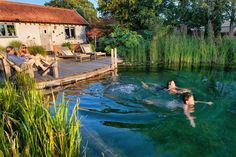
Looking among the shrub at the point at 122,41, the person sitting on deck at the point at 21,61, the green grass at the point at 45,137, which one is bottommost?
the green grass at the point at 45,137

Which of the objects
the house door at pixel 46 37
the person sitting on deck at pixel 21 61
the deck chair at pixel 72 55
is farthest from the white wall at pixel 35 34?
the person sitting on deck at pixel 21 61

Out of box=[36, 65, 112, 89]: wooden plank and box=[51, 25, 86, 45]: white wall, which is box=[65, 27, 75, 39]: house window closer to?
box=[51, 25, 86, 45]: white wall

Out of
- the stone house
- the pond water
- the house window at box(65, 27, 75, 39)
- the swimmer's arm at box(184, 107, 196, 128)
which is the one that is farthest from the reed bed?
the house window at box(65, 27, 75, 39)

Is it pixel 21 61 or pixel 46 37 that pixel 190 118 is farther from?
pixel 46 37

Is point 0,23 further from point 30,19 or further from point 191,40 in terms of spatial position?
point 191,40

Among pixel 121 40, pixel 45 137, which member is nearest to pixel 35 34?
pixel 121 40

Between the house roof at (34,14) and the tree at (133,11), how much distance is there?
12.4 feet

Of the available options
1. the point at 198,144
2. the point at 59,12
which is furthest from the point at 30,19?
the point at 198,144

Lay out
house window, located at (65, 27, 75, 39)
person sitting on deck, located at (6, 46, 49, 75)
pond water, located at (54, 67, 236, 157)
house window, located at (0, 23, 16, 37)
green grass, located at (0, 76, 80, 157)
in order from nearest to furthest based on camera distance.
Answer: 1. green grass, located at (0, 76, 80, 157)
2. pond water, located at (54, 67, 236, 157)
3. person sitting on deck, located at (6, 46, 49, 75)
4. house window, located at (0, 23, 16, 37)
5. house window, located at (65, 27, 75, 39)

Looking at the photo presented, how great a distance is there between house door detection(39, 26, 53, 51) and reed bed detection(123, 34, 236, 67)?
8.88 metres

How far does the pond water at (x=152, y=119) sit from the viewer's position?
387 cm

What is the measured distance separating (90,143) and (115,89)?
3.75 meters

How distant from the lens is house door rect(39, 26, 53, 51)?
56.6 feet

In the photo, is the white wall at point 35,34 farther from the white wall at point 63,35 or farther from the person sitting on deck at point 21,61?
the person sitting on deck at point 21,61
